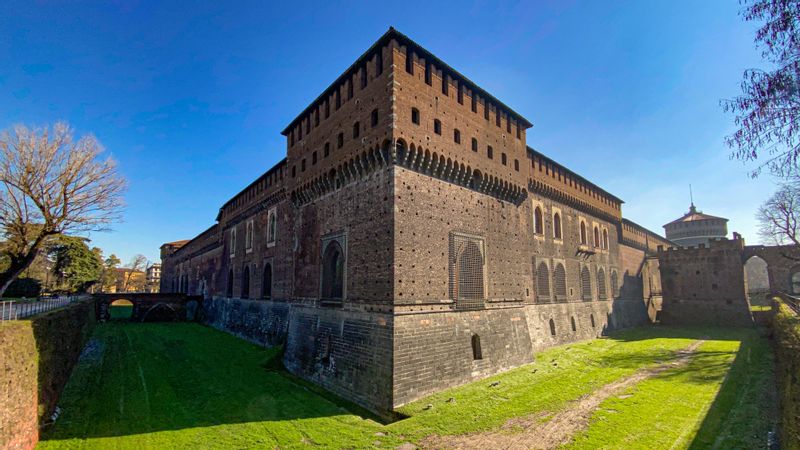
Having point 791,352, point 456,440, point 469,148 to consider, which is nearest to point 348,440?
point 456,440

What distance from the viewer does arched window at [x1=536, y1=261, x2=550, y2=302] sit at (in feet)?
68.9

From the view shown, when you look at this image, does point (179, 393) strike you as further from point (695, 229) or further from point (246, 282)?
point (695, 229)

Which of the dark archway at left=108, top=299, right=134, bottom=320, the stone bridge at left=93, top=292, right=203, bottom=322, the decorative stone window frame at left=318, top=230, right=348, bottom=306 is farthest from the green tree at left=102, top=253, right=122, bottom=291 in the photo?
the decorative stone window frame at left=318, top=230, right=348, bottom=306

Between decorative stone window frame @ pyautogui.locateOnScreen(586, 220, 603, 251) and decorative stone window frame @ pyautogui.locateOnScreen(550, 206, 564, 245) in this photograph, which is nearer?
decorative stone window frame @ pyautogui.locateOnScreen(550, 206, 564, 245)

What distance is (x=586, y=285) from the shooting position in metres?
25.3

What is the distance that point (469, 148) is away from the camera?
619 inches

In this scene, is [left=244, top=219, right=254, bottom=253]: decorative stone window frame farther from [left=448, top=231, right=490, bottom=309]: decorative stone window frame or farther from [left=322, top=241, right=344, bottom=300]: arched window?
[left=448, top=231, right=490, bottom=309]: decorative stone window frame

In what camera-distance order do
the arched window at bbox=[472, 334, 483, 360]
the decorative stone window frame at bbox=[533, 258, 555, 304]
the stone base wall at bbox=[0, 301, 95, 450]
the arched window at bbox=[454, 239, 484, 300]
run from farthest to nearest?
the decorative stone window frame at bbox=[533, 258, 555, 304] < the arched window at bbox=[454, 239, 484, 300] < the arched window at bbox=[472, 334, 483, 360] < the stone base wall at bbox=[0, 301, 95, 450]

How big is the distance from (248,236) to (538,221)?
2021 centimetres

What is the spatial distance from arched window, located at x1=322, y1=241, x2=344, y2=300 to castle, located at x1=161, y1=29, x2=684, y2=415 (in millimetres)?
74

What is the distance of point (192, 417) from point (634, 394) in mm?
13656

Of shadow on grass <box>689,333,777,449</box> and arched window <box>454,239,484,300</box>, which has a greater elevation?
arched window <box>454,239,484,300</box>

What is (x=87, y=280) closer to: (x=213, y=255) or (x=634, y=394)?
(x=213, y=255)

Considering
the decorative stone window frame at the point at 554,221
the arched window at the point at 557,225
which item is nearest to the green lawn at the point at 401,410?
the decorative stone window frame at the point at 554,221
